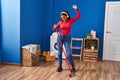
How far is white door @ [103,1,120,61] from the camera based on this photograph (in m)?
5.56

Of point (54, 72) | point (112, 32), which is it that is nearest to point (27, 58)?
→ point (54, 72)

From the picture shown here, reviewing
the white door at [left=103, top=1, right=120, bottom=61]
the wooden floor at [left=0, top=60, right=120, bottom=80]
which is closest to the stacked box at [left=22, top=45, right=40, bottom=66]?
the wooden floor at [left=0, top=60, right=120, bottom=80]

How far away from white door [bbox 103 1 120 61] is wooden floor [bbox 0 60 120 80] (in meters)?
0.69

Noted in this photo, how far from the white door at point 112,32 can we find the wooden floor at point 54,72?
687 millimetres

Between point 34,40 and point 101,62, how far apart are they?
218 cm

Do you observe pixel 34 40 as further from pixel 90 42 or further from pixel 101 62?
pixel 101 62

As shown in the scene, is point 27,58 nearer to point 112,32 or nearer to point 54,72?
point 54,72

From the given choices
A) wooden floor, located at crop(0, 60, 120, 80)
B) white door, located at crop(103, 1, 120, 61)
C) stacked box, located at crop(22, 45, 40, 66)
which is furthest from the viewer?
white door, located at crop(103, 1, 120, 61)

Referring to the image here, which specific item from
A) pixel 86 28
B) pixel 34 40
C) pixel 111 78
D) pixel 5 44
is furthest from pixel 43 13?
pixel 111 78

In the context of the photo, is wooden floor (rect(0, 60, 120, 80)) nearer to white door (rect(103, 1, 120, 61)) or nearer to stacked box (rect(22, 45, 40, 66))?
stacked box (rect(22, 45, 40, 66))

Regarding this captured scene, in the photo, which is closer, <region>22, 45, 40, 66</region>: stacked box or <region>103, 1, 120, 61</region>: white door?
<region>22, 45, 40, 66</region>: stacked box

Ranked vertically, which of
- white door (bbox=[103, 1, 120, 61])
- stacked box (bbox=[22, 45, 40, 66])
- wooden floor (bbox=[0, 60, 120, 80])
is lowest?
wooden floor (bbox=[0, 60, 120, 80])

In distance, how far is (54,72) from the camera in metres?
4.27

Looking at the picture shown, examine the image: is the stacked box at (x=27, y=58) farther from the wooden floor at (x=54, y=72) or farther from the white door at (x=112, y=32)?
the white door at (x=112, y=32)
